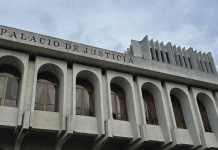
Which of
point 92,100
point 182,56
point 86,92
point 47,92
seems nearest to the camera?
point 47,92

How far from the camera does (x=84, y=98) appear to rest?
56.4 ft

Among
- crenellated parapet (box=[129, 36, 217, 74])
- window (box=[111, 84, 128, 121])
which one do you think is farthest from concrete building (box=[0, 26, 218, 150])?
crenellated parapet (box=[129, 36, 217, 74])

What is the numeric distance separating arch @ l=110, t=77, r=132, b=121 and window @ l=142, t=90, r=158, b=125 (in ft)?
4.91

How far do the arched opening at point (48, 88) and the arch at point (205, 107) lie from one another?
33.1 feet

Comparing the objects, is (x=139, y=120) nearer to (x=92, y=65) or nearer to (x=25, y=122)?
(x=92, y=65)

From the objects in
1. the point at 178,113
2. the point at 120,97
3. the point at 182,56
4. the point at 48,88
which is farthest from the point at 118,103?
the point at 182,56

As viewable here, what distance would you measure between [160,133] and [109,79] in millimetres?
4329

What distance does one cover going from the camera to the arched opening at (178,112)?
749 inches

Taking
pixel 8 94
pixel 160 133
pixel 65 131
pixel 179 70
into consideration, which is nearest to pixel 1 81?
pixel 8 94

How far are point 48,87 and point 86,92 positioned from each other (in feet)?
7.63

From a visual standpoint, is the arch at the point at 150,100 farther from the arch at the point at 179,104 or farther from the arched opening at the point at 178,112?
the arched opening at the point at 178,112

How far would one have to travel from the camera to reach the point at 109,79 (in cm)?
1741

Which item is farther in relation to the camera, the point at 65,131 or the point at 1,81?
the point at 1,81

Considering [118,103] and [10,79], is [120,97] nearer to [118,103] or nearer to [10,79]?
[118,103]
